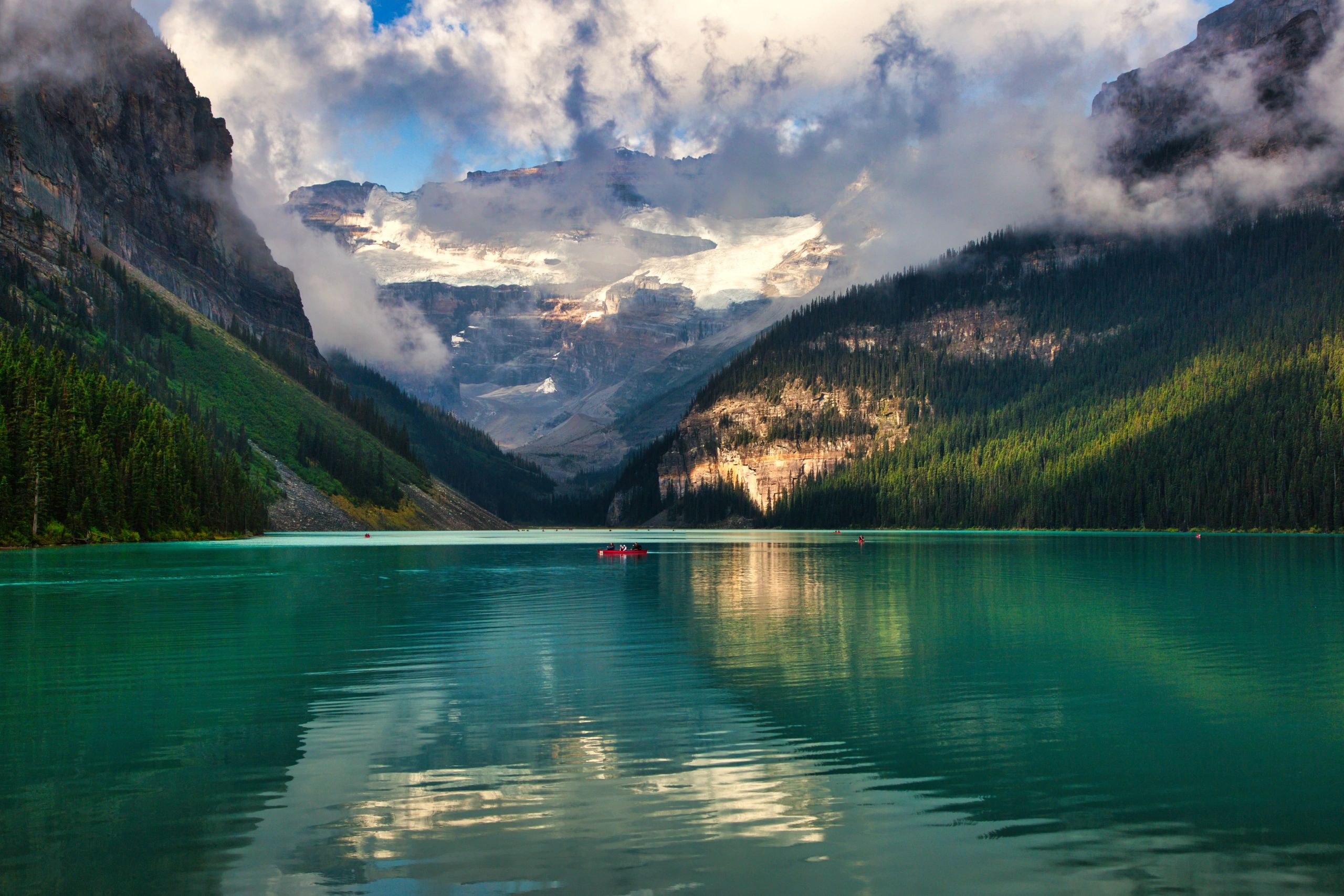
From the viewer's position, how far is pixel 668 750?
24.1 metres

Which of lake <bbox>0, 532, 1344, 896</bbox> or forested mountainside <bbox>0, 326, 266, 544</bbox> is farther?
forested mountainside <bbox>0, 326, 266, 544</bbox>

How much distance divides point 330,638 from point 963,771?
31.5 m

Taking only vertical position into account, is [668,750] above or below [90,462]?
below

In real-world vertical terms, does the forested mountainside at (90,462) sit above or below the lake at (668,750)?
above

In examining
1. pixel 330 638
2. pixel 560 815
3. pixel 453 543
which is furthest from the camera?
pixel 453 543

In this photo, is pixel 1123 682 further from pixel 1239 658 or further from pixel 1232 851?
pixel 1232 851

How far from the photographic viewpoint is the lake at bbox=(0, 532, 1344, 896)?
16.2 metres

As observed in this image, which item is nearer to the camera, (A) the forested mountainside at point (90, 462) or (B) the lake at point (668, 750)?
(B) the lake at point (668, 750)

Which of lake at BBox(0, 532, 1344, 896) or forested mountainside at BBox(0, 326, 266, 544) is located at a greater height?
forested mountainside at BBox(0, 326, 266, 544)

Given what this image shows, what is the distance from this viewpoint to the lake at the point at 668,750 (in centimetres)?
1622

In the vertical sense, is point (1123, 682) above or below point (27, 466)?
below

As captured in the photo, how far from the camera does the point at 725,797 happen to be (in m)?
20.0

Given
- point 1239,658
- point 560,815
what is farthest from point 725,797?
point 1239,658

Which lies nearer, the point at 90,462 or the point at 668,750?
the point at 668,750
